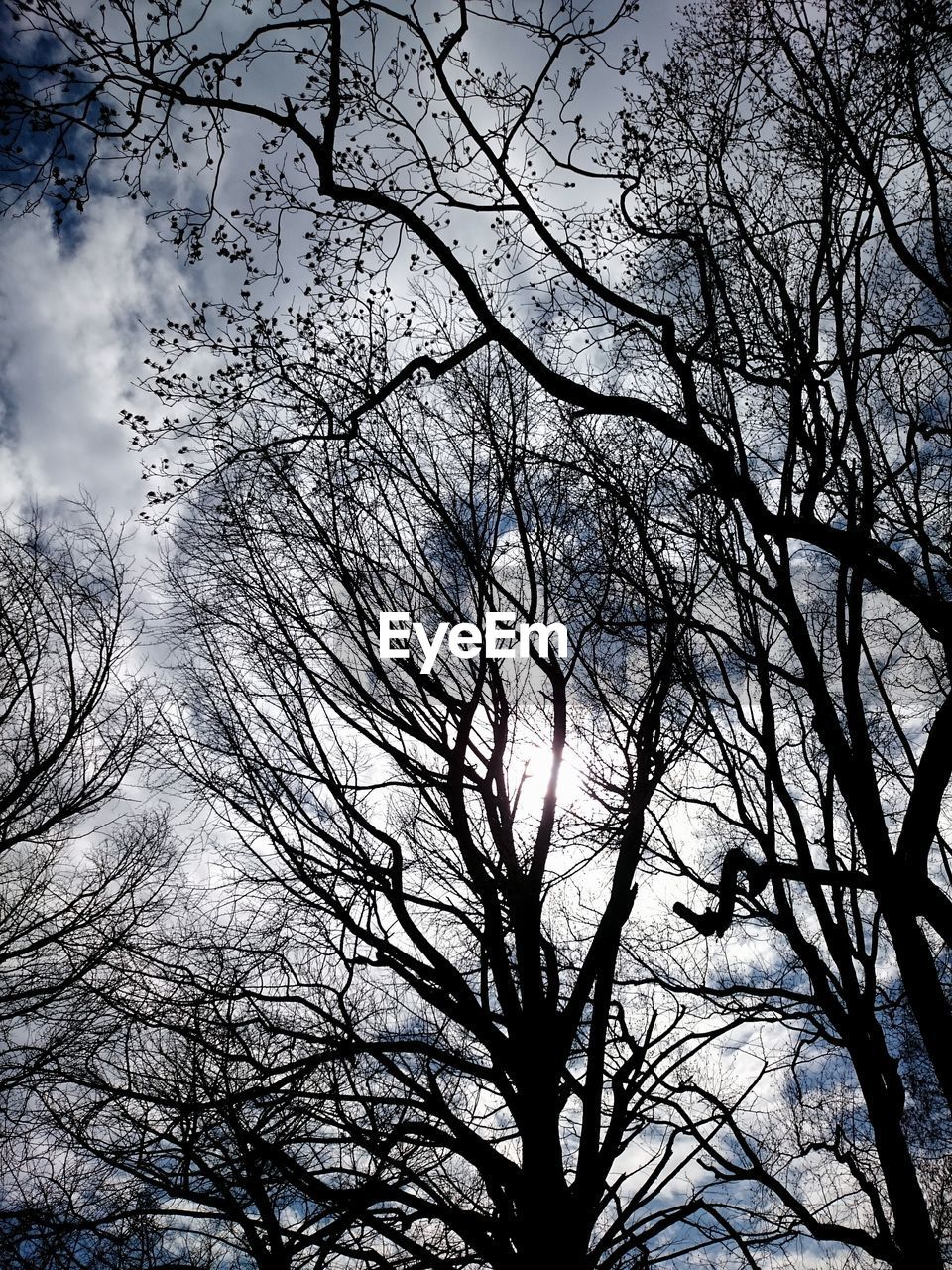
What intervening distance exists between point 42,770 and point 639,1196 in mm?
7503

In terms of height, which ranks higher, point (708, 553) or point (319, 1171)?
point (708, 553)

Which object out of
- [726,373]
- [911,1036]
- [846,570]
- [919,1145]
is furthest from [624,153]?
[919,1145]

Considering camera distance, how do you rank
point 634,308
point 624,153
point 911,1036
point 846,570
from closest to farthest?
point 634,308 → point 624,153 → point 846,570 → point 911,1036

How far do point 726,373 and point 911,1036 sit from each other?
10238 mm

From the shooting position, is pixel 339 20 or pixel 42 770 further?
pixel 42 770

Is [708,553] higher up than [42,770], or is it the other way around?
[708,553]

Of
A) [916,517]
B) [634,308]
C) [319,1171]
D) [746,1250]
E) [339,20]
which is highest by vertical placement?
[339,20]

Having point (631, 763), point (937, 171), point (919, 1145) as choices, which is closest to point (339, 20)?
point (937, 171)

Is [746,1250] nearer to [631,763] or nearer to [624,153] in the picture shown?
[631,763]

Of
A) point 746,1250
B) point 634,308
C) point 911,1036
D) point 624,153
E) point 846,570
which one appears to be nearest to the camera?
point 634,308

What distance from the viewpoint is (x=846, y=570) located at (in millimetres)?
6977

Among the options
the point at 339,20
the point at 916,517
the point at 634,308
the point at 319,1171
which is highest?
the point at 339,20

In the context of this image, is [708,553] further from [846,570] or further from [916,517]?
[916,517]

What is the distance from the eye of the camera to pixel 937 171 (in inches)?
239
